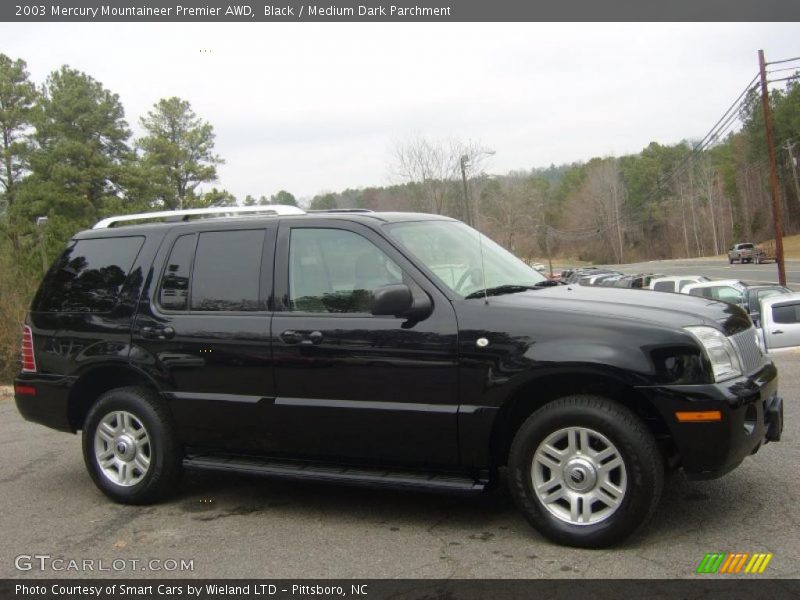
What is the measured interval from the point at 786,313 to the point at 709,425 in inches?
572

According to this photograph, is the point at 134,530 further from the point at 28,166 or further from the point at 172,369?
the point at 28,166

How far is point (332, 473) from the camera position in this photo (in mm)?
4438

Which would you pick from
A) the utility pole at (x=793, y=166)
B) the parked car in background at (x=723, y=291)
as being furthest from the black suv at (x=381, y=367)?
the utility pole at (x=793, y=166)

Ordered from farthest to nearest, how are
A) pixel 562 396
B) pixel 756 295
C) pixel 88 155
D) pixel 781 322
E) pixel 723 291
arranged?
pixel 88 155, pixel 723 291, pixel 756 295, pixel 781 322, pixel 562 396

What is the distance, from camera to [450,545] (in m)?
4.05

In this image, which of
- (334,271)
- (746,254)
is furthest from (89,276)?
(746,254)

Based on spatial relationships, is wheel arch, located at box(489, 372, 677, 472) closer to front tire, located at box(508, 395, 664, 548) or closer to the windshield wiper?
front tire, located at box(508, 395, 664, 548)

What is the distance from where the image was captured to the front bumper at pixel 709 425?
3.66 m

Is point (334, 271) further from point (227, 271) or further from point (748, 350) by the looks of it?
point (748, 350)

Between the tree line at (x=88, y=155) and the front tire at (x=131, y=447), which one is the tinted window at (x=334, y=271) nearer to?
the front tire at (x=131, y=447)

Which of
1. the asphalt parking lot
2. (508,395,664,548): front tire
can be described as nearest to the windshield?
(508,395,664,548): front tire

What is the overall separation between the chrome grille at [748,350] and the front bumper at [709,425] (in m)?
0.24

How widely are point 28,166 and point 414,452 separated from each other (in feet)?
136

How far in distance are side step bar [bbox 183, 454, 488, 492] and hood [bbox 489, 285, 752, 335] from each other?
3.32 ft
